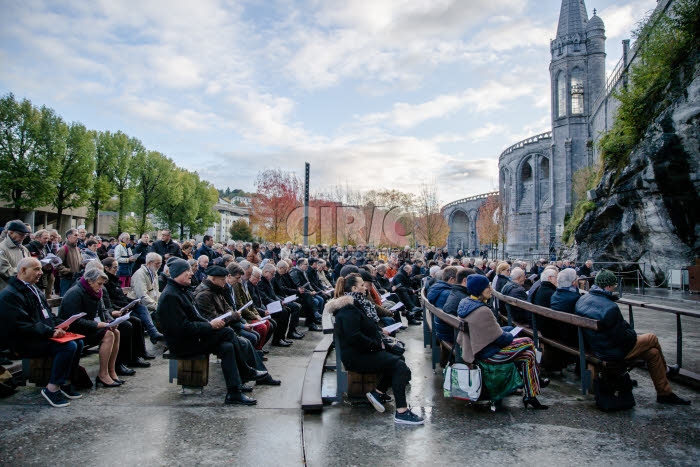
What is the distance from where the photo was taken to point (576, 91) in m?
52.6

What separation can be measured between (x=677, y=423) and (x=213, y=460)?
4762 mm

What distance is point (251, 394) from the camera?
5.75m

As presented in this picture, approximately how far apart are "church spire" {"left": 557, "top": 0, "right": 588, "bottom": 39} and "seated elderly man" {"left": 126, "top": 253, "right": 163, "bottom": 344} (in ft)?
193

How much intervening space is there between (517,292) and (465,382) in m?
3.18

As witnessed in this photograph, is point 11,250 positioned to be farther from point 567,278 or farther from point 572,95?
point 572,95

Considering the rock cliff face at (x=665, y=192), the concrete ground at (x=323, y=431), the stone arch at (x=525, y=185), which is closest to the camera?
the concrete ground at (x=323, y=431)

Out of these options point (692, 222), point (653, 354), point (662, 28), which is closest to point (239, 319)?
point (653, 354)

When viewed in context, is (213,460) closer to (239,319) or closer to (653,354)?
(239,319)

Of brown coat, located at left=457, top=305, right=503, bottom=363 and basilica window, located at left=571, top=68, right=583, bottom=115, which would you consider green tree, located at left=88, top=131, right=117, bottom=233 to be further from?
basilica window, located at left=571, top=68, right=583, bottom=115

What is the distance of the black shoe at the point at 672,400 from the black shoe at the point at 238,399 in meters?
4.89

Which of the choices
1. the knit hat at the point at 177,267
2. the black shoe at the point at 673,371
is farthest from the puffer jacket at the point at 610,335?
the knit hat at the point at 177,267

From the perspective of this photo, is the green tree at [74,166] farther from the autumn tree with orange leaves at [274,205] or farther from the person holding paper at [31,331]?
the person holding paper at [31,331]

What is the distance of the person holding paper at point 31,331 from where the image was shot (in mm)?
4891

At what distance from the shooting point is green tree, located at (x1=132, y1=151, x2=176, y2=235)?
4938cm
